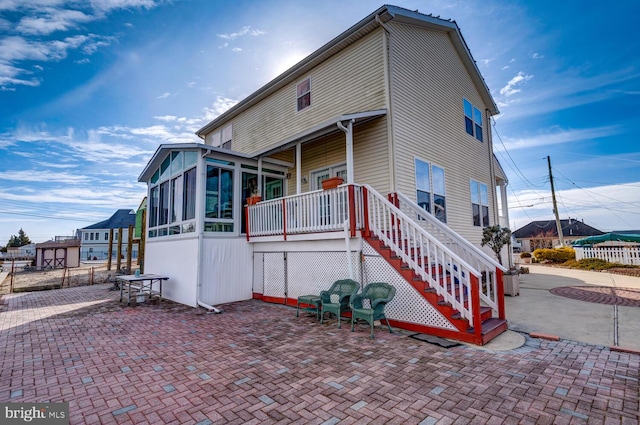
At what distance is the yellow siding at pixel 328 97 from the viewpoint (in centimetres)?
830

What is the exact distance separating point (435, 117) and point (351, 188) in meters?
→ 5.33

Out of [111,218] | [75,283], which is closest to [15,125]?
[75,283]

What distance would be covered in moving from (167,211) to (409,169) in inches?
343

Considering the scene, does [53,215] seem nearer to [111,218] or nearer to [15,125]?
[111,218]

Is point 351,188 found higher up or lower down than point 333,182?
lower down

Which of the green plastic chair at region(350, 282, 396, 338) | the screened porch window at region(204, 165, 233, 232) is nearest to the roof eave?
the screened porch window at region(204, 165, 233, 232)

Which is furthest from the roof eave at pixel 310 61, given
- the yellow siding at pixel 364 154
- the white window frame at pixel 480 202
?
the white window frame at pixel 480 202

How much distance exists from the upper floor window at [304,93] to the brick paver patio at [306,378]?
7679mm

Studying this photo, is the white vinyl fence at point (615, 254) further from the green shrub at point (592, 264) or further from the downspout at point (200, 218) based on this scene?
the downspout at point (200, 218)

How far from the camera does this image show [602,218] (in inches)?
1842

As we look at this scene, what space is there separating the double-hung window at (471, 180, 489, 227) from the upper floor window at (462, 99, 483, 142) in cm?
219

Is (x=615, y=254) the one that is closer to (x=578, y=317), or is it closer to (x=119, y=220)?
(x=578, y=317)

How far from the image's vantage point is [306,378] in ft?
11.5

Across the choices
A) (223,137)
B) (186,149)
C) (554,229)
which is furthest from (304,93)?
(554,229)
